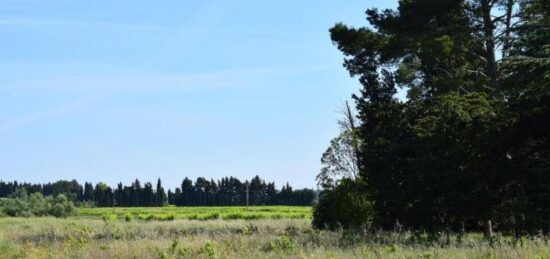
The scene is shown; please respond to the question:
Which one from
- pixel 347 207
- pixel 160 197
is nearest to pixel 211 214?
pixel 347 207

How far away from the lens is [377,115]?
66.7 ft

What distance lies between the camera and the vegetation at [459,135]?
A: 50.0 feet

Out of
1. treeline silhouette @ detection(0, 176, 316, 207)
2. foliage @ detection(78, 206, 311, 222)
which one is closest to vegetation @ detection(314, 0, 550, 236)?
foliage @ detection(78, 206, 311, 222)

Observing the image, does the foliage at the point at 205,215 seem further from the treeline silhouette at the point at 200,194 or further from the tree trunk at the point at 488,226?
the treeline silhouette at the point at 200,194

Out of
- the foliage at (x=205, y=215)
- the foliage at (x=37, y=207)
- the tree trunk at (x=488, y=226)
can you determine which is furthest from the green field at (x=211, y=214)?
the tree trunk at (x=488, y=226)

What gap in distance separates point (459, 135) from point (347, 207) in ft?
25.7

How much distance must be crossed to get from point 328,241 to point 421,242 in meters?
2.37

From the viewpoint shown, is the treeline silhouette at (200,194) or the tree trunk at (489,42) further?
the treeline silhouette at (200,194)

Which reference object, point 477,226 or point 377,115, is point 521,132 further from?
point 377,115

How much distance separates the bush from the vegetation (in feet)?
0.15

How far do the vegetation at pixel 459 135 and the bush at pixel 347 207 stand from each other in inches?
1.8

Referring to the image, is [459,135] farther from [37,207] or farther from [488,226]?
[37,207]

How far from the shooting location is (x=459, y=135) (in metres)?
16.8

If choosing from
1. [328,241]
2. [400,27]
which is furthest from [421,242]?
[400,27]
